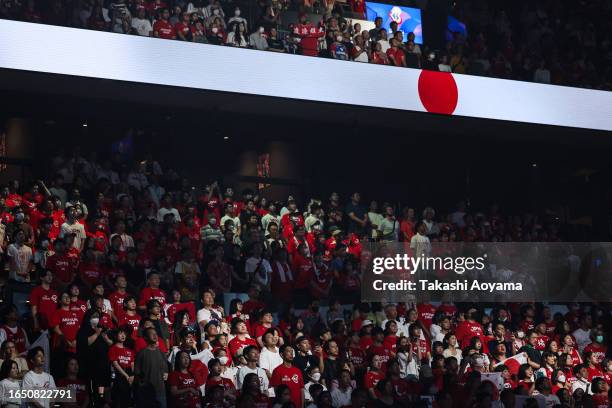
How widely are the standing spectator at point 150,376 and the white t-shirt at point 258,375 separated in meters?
0.95

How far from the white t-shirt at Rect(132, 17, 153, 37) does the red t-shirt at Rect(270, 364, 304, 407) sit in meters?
6.83

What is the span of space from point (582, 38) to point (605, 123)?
10.5 feet

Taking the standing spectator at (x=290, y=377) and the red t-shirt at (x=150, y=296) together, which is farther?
the red t-shirt at (x=150, y=296)

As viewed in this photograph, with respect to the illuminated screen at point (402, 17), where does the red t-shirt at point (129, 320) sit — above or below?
below

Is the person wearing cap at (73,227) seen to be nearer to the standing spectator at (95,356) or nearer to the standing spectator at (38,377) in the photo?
the standing spectator at (95,356)

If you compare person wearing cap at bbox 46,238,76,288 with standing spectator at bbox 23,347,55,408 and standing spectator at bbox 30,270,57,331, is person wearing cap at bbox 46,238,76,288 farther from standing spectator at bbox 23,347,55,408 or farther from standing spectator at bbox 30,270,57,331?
standing spectator at bbox 23,347,55,408

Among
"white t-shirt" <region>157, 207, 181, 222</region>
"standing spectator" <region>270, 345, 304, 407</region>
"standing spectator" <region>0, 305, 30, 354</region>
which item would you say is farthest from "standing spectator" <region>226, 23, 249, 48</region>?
"standing spectator" <region>0, 305, 30, 354</region>

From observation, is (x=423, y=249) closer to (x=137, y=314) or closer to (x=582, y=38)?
(x=137, y=314)

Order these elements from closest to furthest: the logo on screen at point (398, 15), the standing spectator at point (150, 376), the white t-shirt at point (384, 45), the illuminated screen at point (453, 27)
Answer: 1. the standing spectator at point (150, 376)
2. the white t-shirt at point (384, 45)
3. the illuminated screen at point (453, 27)
4. the logo on screen at point (398, 15)

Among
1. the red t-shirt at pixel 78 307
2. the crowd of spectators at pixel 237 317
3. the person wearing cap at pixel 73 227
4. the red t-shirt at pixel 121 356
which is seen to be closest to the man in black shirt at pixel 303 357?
the crowd of spectators at pixel 237 317

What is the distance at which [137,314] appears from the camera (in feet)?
43.9

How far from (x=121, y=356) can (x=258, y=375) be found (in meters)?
1.65

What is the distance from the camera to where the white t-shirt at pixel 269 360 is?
13148 millimetres

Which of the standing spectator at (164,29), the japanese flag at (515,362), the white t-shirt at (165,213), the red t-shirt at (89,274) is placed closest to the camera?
the red t-shirt at (89,274)
